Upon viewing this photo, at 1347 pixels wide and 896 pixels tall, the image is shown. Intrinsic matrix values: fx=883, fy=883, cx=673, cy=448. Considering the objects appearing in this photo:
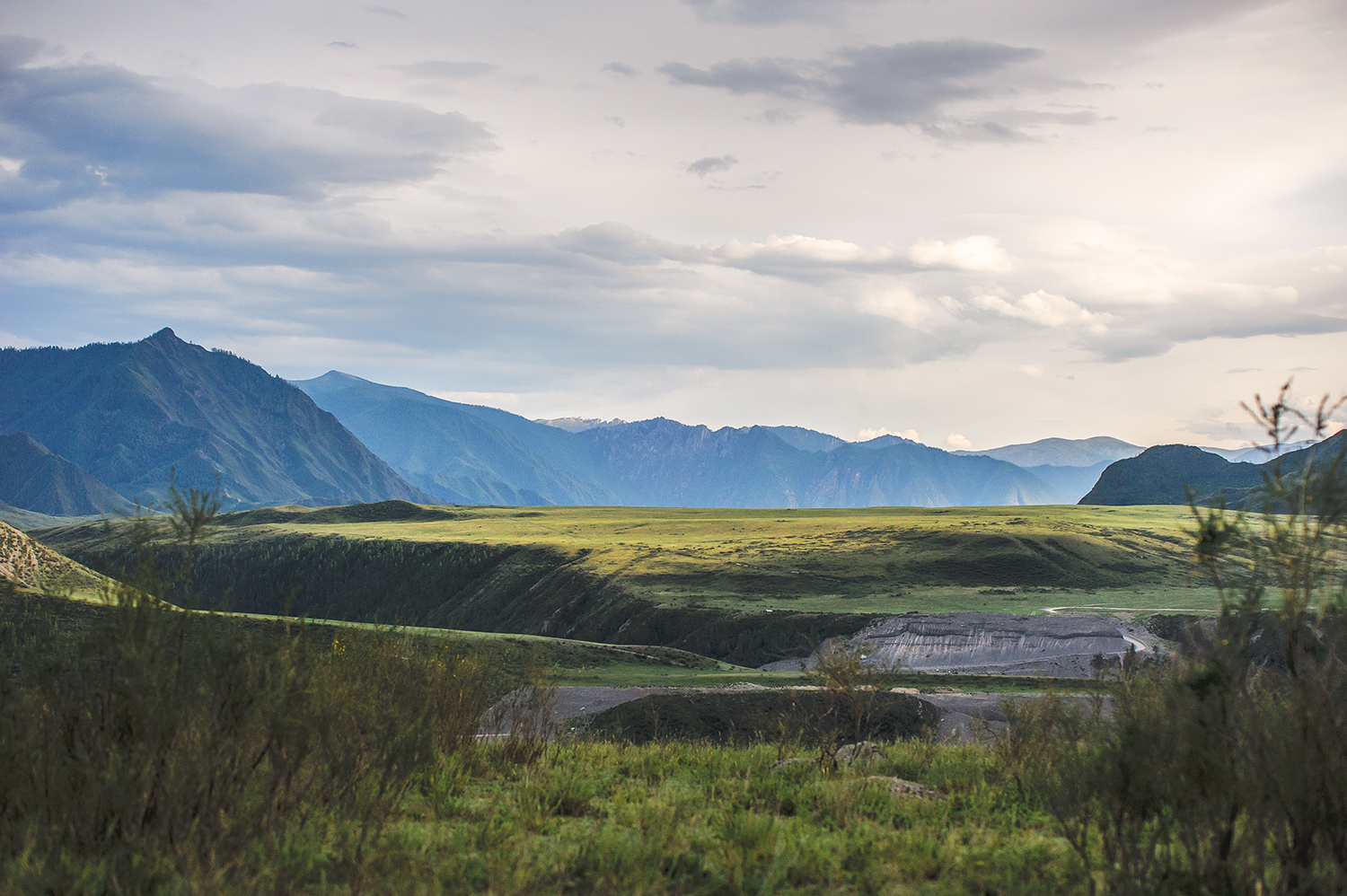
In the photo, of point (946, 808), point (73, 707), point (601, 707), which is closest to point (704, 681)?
point (601, 707)

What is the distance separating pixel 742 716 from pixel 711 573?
→ 42727 mm

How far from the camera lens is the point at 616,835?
25.0 feet

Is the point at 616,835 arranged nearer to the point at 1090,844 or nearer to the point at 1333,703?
the point at 1090,844

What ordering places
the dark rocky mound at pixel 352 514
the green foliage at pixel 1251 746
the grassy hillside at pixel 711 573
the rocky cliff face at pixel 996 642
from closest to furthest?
the green foliage at pixel 1251 746, the rocky cliff face at pixel 996 642, the grassy hillside at pixel 711 573, the dark rocky mound at pixel 352 514

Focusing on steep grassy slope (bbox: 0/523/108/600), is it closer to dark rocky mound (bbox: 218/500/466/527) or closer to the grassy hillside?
the grassy hillside

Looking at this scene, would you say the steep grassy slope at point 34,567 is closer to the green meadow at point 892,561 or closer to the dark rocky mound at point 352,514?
the green meadow at point 892,561

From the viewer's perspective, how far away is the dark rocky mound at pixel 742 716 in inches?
887

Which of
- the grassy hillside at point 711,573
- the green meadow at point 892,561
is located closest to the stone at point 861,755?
the grassy hillside at point 711,573

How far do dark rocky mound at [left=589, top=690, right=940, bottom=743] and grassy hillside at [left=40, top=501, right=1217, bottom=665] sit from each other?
19.4 meters

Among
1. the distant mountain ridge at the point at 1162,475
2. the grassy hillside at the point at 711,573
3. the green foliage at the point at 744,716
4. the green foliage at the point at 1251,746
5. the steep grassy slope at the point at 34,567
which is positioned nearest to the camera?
the green foliage at the point at 1251,746

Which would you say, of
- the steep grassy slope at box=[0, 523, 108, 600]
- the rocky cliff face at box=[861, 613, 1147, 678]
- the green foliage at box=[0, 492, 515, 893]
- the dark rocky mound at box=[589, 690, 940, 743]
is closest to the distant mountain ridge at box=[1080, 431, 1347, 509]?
the rocky cliff face at box=[861, 613, 1147, 678]

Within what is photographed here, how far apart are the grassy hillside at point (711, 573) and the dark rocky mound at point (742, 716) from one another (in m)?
19.4

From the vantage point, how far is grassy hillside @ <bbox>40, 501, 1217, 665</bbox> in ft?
182

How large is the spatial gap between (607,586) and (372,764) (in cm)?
5731
